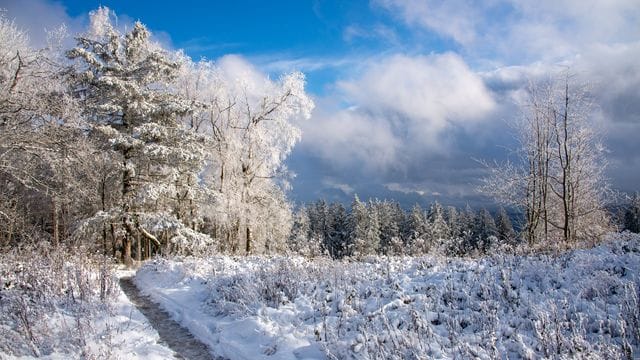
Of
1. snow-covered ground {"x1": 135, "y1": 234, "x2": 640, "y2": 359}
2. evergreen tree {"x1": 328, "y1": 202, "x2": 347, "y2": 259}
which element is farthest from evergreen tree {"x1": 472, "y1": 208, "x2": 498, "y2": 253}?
snow-covered ground {"x1": 135, "y1": 234, "x2": 640, "y2": 359}

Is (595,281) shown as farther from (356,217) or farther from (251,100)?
(356,217)

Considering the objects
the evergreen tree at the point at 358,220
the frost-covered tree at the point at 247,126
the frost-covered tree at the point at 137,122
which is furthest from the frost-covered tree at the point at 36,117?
the evergreen tree at the point at 358,220

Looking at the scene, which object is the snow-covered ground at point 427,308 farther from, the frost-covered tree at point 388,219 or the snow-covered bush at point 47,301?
the frost-covered tree at point 388,219

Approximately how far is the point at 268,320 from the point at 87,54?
17862 millimetres

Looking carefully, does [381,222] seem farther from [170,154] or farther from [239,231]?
[170,154]

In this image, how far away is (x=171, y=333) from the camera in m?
8.69

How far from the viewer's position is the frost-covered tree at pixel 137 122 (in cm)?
2006

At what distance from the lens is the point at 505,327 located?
20.3 ft

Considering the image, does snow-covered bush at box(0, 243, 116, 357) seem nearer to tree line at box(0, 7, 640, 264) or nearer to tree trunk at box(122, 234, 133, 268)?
tree line at box(0, 7, 640, 264)

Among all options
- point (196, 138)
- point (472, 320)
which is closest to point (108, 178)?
point (196, 138)

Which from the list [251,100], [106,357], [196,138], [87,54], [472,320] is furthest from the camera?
[251,100]

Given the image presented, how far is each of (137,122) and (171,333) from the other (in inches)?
612

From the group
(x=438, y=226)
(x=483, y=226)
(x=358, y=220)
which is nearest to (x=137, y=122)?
(x=438, y=226)

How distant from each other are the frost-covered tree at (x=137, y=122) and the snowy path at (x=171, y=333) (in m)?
8.97
